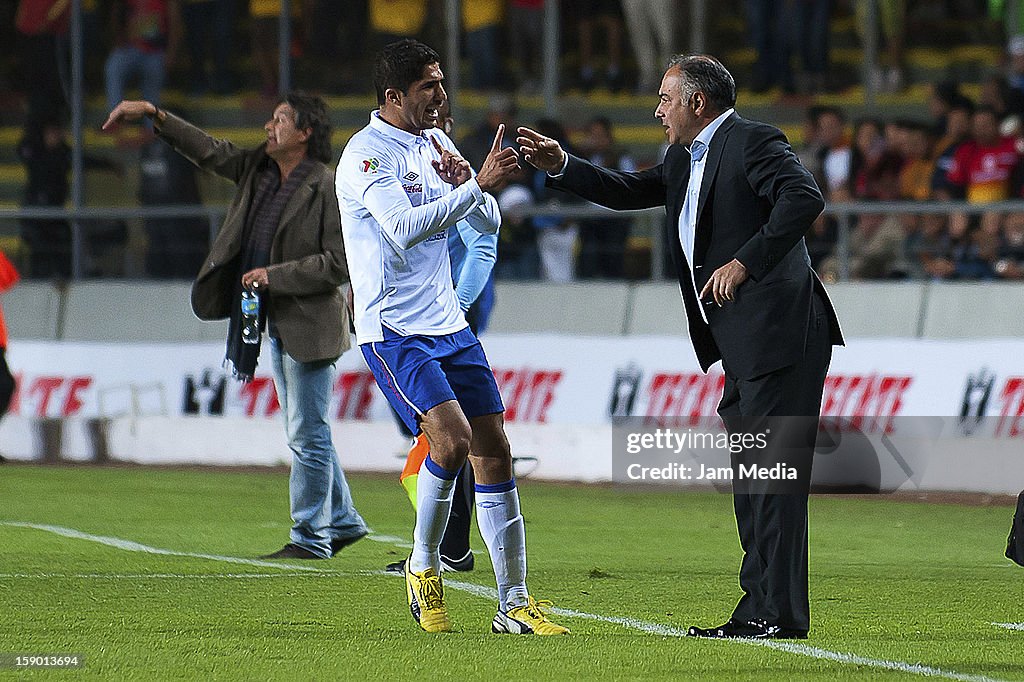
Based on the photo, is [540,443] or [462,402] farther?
[540,443]

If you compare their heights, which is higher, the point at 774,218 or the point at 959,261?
the point at 774,218

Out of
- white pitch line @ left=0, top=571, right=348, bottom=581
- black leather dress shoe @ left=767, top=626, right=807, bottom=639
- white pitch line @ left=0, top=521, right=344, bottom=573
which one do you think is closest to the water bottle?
white pitch line @ left=0, top=521, right=344, bottom=573

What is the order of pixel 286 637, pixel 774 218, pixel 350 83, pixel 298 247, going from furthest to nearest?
1. pixel 350 83
2. pixel 298 247
3. pixel 286 637
4. pixel 774 218

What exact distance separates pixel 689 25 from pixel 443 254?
11969 mm

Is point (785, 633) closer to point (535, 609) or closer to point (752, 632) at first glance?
point (752, 632)

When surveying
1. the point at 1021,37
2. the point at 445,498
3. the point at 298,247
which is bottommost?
the point at 445,498

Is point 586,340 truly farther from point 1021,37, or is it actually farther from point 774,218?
point 774,218

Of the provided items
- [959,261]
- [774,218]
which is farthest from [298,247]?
[959,261]

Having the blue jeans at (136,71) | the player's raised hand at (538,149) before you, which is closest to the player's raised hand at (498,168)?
the player's raised hand at (538,149)

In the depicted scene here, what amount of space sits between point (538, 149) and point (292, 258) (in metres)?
2.62

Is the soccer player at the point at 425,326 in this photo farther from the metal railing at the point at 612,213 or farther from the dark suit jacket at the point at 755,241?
the metal railing at the point at 612,213

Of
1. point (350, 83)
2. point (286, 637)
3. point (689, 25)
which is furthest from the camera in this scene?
point (350, 83)

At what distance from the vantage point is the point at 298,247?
9172 mm

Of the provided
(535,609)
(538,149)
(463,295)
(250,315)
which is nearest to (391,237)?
(538,149)
